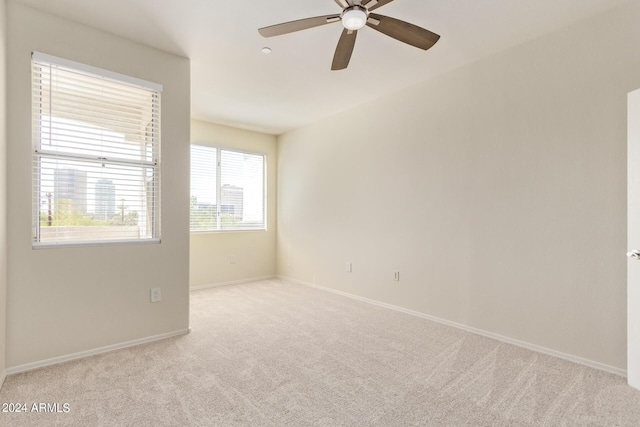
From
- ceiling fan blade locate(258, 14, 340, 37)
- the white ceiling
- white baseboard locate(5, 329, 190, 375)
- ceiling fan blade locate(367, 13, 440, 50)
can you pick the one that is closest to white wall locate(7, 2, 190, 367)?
white baseboard locate(5, 329, 190, 375)

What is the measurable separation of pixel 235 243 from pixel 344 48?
3846 mm

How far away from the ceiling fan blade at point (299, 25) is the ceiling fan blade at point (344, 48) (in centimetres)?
13

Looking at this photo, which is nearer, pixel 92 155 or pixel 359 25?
pixel 359 25

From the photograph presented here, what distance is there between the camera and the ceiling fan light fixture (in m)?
1.88

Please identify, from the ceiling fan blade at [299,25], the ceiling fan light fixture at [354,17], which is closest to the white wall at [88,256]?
the ceiling fan blade at [299,25]

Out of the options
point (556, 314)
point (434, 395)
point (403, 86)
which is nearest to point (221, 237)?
point (403, 86)

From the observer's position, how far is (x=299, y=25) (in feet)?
6.71

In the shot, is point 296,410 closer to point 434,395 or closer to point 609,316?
point 434,395

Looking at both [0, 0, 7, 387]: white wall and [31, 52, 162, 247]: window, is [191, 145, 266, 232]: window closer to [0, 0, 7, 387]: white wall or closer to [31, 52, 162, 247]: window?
[31, 52, 162, 247]: window

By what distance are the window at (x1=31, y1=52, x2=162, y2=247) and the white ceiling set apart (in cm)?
45

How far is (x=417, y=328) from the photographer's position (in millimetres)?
A: 3299

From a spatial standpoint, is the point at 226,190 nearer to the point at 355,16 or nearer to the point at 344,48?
the point at 344,48

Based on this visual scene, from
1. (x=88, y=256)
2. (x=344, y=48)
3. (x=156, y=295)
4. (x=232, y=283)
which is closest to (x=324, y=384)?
(x=156, y=295)

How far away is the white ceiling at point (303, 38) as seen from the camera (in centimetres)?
236
